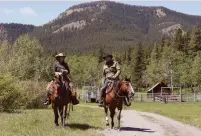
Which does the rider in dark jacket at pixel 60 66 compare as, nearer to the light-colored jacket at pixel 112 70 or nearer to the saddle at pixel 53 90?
the saddle at pixel 53 90

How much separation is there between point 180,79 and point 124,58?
224ft

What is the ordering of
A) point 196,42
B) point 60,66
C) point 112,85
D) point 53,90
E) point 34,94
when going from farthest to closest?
point 196,42 < point 34,94 < point 112,85 < point 60,66 < point 53,90

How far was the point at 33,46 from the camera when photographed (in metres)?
104

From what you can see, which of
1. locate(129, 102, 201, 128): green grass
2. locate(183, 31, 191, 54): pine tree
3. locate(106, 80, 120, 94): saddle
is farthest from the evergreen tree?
locate(106, 80, 120, 94): saddle

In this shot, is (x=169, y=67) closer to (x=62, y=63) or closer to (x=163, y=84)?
(x=163, y=84)

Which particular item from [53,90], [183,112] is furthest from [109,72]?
[183,112]

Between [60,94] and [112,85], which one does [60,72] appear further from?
[112,85]

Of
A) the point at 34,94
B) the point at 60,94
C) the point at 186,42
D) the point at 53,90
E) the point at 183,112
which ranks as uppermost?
the point at 186,42

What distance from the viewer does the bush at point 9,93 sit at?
88.7 feet

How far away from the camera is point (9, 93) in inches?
1081

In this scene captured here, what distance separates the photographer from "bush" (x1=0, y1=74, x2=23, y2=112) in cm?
2703

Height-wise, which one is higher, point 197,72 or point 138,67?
point 138,67

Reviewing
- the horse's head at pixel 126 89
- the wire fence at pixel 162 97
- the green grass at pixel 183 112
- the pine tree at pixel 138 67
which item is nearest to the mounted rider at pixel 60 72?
the horse's head at pixel 126 89

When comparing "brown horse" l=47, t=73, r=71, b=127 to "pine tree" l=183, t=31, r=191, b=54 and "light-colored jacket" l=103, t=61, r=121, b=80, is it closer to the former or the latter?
"light-colored jacket" l=103, t=61, r=121, b=80
